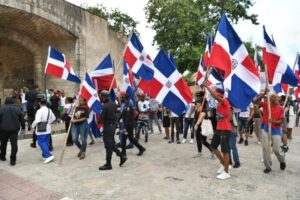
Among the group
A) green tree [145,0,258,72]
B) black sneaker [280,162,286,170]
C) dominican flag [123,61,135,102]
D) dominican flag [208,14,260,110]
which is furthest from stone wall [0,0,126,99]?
black sneaker [280,162,286,170]

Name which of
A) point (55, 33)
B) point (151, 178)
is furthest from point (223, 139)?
point (55, 33)

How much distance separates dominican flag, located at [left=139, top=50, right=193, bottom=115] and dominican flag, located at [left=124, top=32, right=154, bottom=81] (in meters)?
0.15

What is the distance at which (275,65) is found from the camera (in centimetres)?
643

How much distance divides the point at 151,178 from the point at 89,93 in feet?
9.43

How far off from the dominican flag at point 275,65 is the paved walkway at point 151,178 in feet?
6.32

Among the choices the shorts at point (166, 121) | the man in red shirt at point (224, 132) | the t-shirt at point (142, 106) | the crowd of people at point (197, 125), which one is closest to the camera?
the man in red shirt at point (224, 132)

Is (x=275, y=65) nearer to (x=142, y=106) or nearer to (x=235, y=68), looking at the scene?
(x=235, y=68)

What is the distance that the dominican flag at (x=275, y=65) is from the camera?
252 inches

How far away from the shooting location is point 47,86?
55.3 ft

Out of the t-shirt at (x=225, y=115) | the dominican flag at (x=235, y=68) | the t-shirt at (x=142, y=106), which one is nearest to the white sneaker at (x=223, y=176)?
the t-shirt at (x=225, y=115)

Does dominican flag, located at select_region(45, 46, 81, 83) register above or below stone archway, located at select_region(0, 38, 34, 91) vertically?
below

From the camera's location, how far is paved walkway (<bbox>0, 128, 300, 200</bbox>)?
16.6 feet

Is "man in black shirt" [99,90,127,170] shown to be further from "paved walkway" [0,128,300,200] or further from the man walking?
the man walking

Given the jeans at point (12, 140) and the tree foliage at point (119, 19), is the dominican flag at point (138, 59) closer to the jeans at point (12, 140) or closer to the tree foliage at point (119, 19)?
the jeans at point (12, 140)
